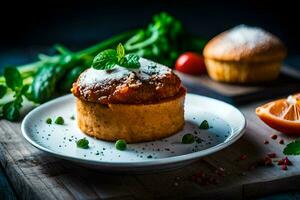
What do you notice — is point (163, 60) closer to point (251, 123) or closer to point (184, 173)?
point (251, 123)

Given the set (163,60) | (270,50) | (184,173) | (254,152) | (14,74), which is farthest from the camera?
(163,60)

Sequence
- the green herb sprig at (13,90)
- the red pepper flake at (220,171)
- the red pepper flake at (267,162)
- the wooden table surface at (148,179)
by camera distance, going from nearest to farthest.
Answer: the wooden table surface at (148,179), the red pepper flake at (220,171), the red pepper flake at (267,162), the green herb sprig at (13,90)

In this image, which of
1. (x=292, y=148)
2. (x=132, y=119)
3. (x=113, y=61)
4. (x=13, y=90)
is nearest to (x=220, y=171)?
(x=292, y=148)

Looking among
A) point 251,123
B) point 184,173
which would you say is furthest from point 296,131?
point 184,173

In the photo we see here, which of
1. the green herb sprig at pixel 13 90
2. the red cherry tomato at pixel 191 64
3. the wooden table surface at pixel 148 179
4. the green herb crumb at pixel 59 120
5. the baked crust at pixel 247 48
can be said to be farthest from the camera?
the red cherry tomato at pixel 191 64

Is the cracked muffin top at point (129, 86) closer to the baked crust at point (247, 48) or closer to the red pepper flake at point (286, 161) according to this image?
the red pepper flake at point (286, 161)

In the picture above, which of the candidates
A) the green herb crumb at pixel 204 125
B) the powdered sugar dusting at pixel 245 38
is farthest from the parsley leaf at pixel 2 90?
the powdered sugar dusting at pixel 245 38
